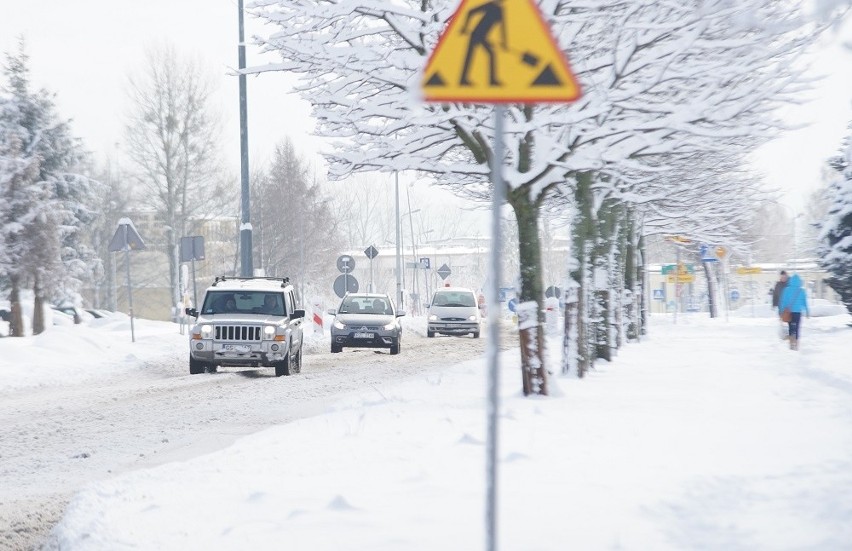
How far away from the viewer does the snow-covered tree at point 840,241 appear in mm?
30172

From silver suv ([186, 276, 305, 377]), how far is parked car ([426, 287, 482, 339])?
16885mm

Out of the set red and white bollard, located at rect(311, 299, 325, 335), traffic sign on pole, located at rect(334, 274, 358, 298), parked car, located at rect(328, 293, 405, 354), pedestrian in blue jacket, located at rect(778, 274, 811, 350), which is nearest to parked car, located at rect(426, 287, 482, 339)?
traffic sign on pole, located at rect(334, 274, 358, 298)

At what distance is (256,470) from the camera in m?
8.09

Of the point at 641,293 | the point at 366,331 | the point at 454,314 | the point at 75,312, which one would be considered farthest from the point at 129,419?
the point at 75,312

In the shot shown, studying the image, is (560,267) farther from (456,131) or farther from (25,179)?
(456,131)

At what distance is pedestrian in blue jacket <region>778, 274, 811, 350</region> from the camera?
961 inches

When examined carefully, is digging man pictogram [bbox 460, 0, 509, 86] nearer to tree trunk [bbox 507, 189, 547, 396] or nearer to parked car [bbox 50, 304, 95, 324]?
tree trunk [bbox 507, 189, 547, 396]

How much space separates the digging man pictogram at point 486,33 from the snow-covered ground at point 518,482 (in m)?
2.53

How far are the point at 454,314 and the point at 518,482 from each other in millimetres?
29682

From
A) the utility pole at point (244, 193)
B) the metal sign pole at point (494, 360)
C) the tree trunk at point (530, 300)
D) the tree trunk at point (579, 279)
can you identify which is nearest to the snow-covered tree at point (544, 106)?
the tree trunk at point (530, 300)

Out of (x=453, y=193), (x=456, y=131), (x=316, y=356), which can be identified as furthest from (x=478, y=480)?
(x=316, y=356)

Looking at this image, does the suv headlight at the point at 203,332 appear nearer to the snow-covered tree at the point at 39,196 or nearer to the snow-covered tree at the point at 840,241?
the snow-covered tree at the point at 39,196

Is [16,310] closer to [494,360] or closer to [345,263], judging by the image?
[345,263]

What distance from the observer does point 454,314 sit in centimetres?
3706
